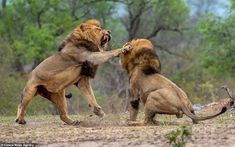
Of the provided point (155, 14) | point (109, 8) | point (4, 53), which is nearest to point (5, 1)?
point (109, 8)

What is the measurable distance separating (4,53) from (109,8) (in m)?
12.3

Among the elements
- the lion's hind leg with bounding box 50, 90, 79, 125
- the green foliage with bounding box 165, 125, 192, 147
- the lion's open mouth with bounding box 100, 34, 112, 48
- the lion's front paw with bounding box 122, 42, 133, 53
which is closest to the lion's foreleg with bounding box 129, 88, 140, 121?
the lion's front paw with bounding box 122, 42, 133, 53

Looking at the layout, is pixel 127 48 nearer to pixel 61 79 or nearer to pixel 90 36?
→ pixel 90 36

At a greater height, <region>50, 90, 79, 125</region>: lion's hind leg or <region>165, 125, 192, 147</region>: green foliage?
<region>50, 90, 79, 125</region>: lion's hind leg

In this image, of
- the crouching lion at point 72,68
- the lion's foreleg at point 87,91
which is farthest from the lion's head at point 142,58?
the lion's foreleg at point 87,91

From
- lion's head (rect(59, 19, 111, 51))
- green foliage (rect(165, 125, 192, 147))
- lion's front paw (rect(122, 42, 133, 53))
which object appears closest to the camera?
green foliage (rect(165, 125, 192, 147))

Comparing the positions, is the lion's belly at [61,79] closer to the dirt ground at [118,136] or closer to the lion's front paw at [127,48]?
the lion's front paw at [127,48]

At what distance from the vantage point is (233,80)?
27.5m

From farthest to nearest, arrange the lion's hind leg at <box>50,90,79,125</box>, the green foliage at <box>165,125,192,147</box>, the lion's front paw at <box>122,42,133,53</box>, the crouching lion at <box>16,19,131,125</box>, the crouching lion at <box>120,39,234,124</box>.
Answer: the lion's hind leg at <box>50,90,79,125</box> → the crouching lion at <box>16,19,131,125</box> → the lion's front paw at <box>122,42,133,53</box> → the crouching lion at <box>120,39,234,124</box> → the green foliage at <box>165,125,192,147</box>

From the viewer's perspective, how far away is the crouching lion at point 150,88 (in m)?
10.3

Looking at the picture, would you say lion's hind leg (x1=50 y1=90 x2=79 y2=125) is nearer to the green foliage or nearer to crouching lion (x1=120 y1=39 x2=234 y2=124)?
crouching lion (x1=120 y1=39 x2=234 y2=124)

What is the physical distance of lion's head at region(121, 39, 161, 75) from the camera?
10.9m

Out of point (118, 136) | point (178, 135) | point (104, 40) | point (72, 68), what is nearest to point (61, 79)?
point (72, 68)

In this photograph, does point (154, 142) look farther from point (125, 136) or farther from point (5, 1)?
point (5, 1)
